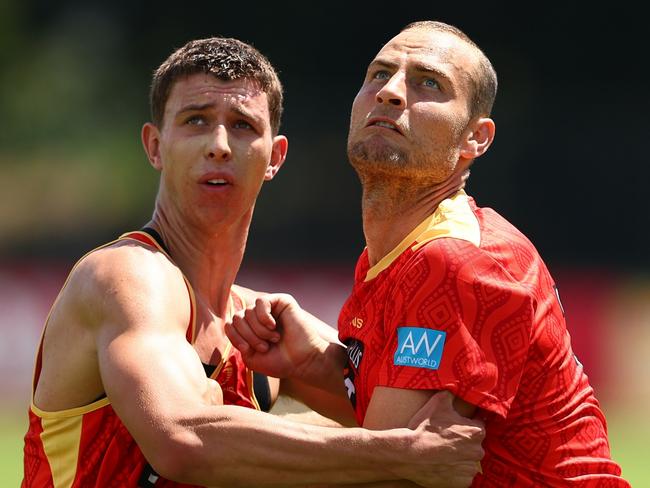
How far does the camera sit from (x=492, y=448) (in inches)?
181

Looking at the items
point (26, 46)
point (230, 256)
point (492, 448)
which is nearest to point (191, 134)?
point (230, 256)

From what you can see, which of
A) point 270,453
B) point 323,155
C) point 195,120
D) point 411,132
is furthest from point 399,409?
point 323,155

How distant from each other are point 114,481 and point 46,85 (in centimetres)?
1997

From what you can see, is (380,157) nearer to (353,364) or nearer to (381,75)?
(381,75)

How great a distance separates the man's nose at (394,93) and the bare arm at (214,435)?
1.33 m

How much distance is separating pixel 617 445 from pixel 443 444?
9.11 metres

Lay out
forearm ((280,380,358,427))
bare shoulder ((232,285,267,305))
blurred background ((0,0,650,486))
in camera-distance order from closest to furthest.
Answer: forearm ((280,380,358,427)) → bare shoulder ((232,285,267,305)) → blurred background ((0,0,650,486))

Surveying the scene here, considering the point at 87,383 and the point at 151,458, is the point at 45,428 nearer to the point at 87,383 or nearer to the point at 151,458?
the point at 87,383

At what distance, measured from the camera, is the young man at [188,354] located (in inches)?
175

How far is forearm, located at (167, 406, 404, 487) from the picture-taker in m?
4.43

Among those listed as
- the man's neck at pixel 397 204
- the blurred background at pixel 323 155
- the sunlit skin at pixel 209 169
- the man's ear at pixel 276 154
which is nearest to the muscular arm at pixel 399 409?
the man's neck at pixel 397 204

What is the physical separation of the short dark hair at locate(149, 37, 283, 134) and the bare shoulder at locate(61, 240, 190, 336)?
0.81 m

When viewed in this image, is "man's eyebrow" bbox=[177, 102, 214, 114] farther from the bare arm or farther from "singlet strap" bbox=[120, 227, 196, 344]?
the bare arm

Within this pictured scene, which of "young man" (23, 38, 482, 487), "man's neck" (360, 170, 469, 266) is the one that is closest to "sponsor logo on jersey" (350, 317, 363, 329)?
"man's neck" (360, 170, 469, 266)
